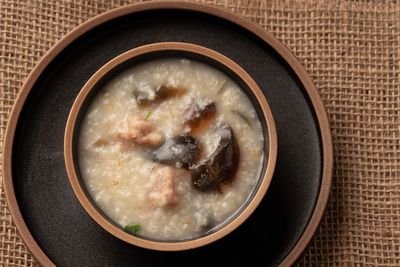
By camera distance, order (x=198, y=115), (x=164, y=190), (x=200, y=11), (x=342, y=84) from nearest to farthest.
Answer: (x=164, y=190), (x=198, y=115), (x=200, y=11), (x=342, y=84)

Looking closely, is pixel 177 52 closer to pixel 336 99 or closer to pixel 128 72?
pixel 128 72

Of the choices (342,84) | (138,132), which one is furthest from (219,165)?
(342,84)

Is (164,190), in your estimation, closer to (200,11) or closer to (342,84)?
(200,11)

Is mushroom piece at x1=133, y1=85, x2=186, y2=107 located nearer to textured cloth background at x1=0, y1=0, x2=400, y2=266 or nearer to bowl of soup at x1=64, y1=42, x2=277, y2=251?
bowl of soup at x1=64, y1=42, x2=277, y2=251

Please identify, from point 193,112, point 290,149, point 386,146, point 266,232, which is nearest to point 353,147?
point 386,146

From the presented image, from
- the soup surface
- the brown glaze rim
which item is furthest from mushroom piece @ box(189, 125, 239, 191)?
the brown glaze rim

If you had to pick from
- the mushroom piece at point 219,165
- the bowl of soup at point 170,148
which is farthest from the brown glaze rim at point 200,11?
the mushroom piece at point 219,165

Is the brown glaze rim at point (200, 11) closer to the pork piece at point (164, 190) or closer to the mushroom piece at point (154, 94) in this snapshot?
the mushroom piece at point (154, 94)
